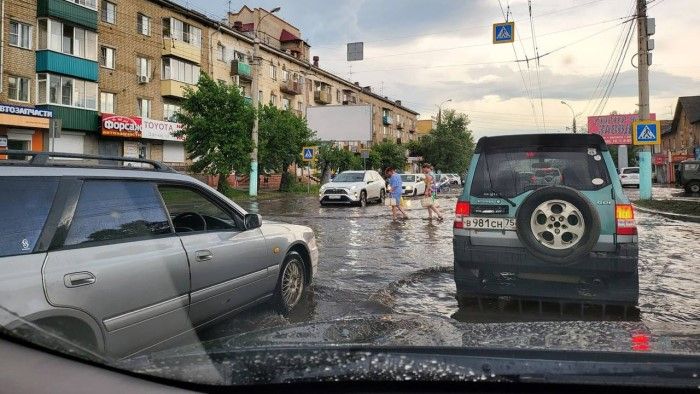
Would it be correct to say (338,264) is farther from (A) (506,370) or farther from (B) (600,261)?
(A) (506,370)

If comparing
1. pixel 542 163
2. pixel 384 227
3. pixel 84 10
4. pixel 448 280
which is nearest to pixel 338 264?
pixel 448 280

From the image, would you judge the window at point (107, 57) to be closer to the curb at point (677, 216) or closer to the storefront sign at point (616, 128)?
the curb at point (677, 216)

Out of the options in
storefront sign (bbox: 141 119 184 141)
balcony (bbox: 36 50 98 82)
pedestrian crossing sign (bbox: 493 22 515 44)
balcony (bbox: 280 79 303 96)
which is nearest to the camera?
pedestrian crossing sign (bbox: 493 22 515 44)

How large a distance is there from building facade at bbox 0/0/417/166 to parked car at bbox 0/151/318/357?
25655 mm

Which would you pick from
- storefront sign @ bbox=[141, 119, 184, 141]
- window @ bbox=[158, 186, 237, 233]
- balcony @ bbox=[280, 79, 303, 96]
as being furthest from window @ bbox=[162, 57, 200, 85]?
window @ bbox=[158, 186, 237, 233]

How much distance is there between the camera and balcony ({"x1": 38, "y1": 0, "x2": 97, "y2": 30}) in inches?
1058

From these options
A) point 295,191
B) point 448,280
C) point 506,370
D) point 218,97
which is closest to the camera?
point 506,370

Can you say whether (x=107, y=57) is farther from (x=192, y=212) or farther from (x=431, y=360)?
(x=431, y=360)

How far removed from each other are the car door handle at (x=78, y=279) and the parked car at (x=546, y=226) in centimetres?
358

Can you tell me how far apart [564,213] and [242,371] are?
13.4 ft

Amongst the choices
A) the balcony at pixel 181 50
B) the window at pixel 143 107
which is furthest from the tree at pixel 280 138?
the window at pixel 143 107

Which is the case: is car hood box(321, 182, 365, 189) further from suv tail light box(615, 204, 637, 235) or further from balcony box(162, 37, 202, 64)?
balcony box(162, 37, 202, 64)

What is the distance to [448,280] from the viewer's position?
707 cm

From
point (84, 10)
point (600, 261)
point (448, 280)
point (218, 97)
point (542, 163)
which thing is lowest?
point (448, 280)
